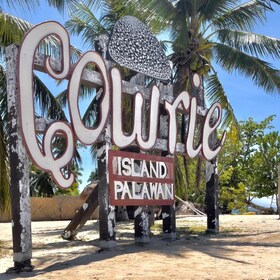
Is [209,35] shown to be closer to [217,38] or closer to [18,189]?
[217,38]

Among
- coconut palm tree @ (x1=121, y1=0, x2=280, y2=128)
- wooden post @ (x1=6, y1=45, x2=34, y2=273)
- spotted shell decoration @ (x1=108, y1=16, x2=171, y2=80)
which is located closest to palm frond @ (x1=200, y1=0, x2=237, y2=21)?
coconut palm tree @ (x1=121, y1=0, x2=280, y2=128)

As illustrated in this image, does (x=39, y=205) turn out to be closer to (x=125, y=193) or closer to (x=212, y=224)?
(x=212, y=224)

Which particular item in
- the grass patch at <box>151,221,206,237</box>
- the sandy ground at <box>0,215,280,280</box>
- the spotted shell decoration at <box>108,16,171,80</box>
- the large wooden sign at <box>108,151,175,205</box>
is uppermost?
the spotted shell decoration at <box>108,16,171,80</box>

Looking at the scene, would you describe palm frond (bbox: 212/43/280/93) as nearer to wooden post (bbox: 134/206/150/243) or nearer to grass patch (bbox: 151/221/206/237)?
grass patch (bbox: 151/221/206/237)

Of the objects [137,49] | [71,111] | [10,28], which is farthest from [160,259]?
[10,28]

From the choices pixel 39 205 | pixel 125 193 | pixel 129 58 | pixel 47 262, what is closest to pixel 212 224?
pixel 125 193

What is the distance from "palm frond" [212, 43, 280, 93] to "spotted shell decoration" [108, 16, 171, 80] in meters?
5.47

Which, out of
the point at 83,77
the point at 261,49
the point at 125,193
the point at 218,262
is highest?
the point at 261,49

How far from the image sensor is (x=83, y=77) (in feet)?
30.9

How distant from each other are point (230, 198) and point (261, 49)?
792 inches

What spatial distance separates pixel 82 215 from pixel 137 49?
4.25 m

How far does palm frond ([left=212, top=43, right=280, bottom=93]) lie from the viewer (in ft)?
55.4

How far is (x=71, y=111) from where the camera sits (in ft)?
29.4

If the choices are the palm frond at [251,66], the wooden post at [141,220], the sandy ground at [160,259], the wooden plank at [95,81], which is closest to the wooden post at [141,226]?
the wooden post at [141,220]
